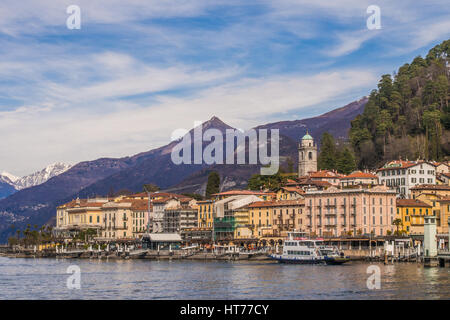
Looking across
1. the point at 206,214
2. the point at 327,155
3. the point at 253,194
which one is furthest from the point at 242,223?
the point at 327,155

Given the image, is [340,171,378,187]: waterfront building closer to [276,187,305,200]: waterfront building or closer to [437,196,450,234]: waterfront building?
[276,187,305,200]: waterfront building

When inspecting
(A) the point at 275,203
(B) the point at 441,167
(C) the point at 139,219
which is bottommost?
(C) the point at 139,219

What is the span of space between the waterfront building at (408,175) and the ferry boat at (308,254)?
33.1 meters

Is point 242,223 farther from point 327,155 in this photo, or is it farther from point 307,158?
point 307,158

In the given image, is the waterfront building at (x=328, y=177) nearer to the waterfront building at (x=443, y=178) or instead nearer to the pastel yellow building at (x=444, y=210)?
the waterfront building at (x=443, y=178)

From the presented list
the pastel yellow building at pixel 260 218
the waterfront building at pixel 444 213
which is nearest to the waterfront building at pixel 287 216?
the pastel yellow building at pixel 260 218

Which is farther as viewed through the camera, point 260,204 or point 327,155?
point 327,155

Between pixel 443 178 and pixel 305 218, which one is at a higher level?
pixel 443 178

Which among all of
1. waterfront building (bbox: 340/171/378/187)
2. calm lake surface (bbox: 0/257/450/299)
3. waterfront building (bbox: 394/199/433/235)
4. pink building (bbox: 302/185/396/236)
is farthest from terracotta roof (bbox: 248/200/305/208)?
calm lake surface (bbox: 0/257/450/299)

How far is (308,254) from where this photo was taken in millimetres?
111062

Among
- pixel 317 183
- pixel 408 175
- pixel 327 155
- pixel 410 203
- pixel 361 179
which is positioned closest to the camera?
pixel 410 203

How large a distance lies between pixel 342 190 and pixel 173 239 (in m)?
44.3

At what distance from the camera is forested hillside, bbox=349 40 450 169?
157000 millimetres

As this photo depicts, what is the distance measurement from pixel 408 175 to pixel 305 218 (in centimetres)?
2150
